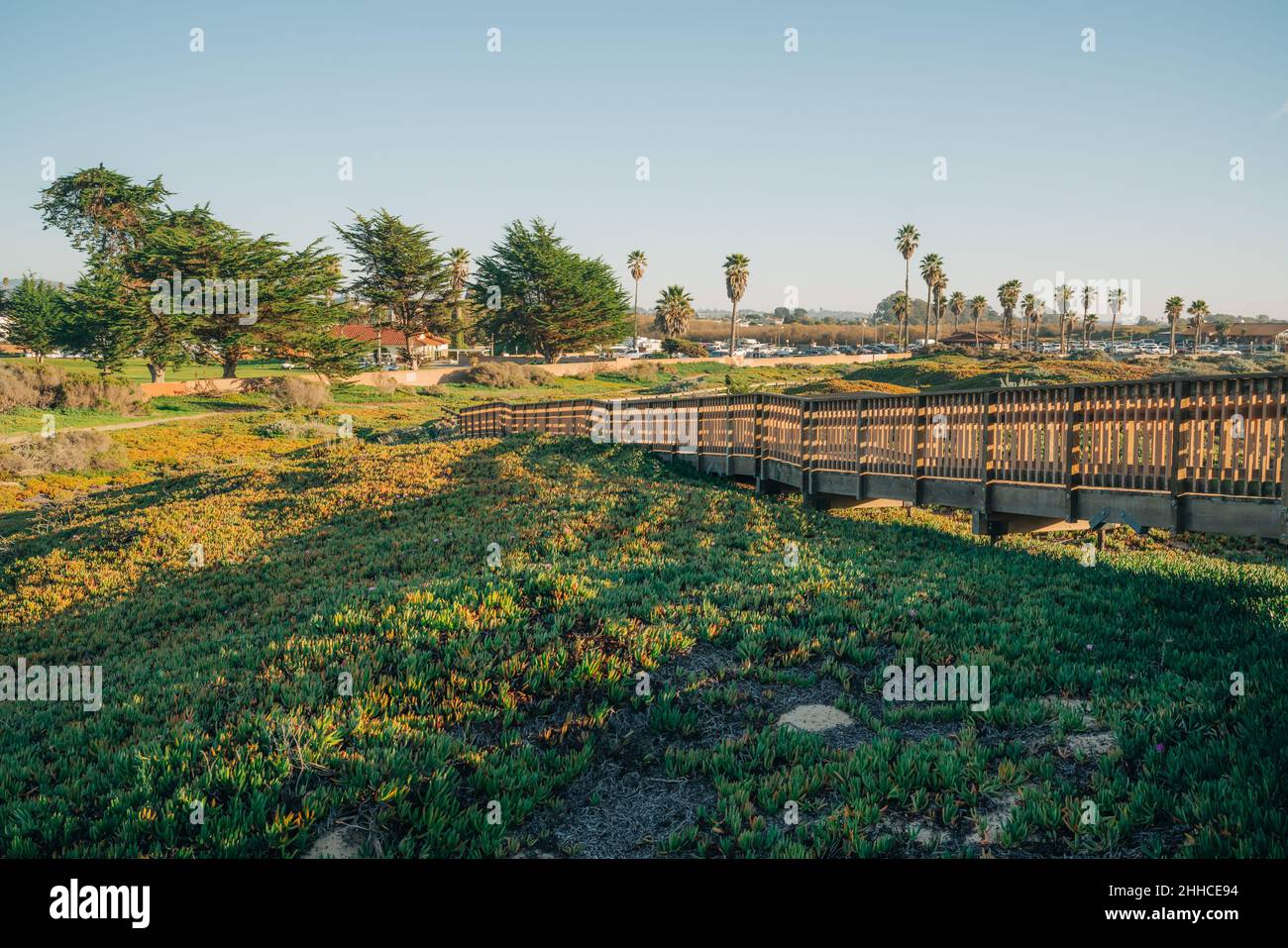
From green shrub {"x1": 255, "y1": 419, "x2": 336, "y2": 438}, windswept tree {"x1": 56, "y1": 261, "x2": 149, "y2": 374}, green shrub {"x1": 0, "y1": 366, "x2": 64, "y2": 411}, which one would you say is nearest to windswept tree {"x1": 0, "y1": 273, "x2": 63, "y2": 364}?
windswept tree {"x1": 56, "y1": 261, "x2": 149, "y2": 374}

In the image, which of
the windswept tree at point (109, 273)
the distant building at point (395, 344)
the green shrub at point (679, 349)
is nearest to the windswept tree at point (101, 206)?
the windswept tree at point (109, 273)

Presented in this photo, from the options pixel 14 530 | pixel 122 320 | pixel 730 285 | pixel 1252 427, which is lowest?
pixel 14 530

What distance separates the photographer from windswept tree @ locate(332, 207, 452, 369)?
76500 mm

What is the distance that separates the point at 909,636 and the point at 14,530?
24.0 metres

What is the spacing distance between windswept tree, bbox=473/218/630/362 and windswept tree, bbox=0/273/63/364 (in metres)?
38.9

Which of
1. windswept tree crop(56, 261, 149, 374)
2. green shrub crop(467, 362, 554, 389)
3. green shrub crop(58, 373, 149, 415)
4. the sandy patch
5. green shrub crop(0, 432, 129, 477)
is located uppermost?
windswept tree crop(56, 261, 149, 374)

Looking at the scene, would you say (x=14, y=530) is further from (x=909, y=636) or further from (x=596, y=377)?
(x=596, y=377)

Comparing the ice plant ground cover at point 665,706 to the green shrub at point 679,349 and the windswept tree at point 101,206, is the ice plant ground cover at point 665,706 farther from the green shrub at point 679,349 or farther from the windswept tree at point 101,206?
the green shrub at point 679,349

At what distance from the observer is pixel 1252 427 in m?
9.87

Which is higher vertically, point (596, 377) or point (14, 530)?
point (596, 377)

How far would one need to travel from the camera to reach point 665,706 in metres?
7.56

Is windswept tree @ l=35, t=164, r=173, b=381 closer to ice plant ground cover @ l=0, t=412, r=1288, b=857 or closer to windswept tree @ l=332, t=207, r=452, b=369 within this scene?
windswept tree @ l=332, t=207, r=452, b=369

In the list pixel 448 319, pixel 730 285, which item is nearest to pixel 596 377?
pixel 448 319
